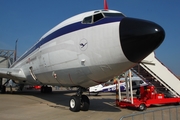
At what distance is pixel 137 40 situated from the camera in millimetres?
6035

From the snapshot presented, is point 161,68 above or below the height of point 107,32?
below

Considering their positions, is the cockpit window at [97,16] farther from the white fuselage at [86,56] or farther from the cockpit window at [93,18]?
the white fuselage at [86,56]

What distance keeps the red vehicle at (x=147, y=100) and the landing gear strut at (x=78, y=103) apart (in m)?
2.65

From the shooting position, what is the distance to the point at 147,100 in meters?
10.8

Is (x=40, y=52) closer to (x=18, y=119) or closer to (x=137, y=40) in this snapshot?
(x=18, y=119)

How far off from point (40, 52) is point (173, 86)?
10102 mm

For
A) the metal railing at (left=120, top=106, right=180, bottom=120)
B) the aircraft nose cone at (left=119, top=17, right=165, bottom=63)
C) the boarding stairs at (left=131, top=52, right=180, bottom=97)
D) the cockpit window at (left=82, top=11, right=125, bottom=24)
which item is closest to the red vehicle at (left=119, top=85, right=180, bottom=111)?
the metal railing at (left=120, top=106, right=180, bottom=120)

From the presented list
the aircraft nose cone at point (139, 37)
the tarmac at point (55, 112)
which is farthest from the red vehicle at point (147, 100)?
the aircraft nose cone at point (139, 37)

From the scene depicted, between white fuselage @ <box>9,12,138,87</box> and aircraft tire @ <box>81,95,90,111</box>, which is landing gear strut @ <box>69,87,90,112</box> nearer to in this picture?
aircraft tire @ <box>81,95,90,111</box>

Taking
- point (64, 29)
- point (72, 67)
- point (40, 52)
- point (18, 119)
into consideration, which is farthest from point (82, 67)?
Result: point (40, 52)

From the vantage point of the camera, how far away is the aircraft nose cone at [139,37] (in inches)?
237

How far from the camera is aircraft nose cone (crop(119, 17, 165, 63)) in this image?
6.02m

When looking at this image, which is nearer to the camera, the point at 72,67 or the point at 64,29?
the point at 72,67

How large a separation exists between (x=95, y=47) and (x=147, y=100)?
18.6ft
